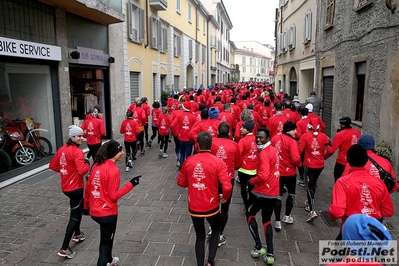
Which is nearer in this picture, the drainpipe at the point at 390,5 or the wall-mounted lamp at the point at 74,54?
the drainpipe at the point at 390,5

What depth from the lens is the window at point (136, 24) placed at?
47.3 ft

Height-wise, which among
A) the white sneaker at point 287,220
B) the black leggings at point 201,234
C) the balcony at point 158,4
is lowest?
the white sneaker at point 287,220

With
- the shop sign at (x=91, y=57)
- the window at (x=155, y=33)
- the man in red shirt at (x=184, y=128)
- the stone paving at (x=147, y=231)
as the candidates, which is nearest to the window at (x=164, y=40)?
the window at (x=155, y=33)

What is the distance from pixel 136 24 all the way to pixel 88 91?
15.4 feet

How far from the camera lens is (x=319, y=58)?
46.0 ft

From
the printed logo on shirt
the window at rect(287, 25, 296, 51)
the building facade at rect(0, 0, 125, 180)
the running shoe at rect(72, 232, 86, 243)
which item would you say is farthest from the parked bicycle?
the window at rect(287, 25, 296, 51)

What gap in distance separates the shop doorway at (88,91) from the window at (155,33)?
555 centimetres

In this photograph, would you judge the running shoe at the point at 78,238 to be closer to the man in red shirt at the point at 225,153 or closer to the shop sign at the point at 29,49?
the man in red shirt at the point at 225,153

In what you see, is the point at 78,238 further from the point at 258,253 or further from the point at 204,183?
the point at 258,253

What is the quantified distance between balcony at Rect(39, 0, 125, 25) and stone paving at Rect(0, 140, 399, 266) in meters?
Result: 5.14

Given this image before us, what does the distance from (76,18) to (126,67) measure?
3.89m

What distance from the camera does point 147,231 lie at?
17.1 ft

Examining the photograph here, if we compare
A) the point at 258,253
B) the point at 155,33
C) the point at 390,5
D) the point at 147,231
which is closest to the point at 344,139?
the point at 258,253

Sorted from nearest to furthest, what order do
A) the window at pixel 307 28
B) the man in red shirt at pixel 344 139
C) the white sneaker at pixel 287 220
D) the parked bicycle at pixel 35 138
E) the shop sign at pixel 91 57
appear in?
the white sneaker at pixel 287 220, the man in red shirt at pixel 344 139, the parked bicycle at pixel 35 138, the shop sign at pixel 91 57, the window at pixel 307 28
